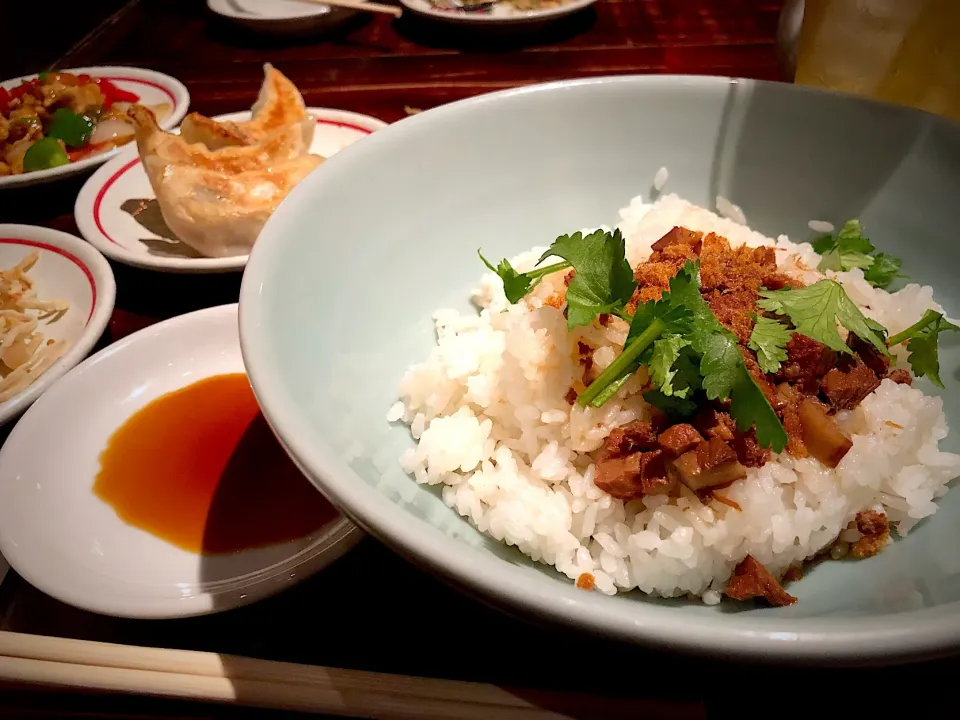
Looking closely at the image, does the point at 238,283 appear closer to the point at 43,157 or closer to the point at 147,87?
the point at 43,157

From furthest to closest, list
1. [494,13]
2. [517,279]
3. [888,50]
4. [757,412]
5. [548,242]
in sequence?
1. [494,13]
2. [548,242]
3. [888,50]
4. [517,279]
5. [757,412]

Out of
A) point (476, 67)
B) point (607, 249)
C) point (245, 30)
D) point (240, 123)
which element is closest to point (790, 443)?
point (607, 249)

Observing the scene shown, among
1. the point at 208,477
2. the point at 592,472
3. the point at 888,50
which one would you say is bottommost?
the point at 208,477

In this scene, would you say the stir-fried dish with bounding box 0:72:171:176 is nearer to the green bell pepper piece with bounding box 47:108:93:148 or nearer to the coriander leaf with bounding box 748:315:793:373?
the green bell pepper piece with bounding box 47:108:93:148

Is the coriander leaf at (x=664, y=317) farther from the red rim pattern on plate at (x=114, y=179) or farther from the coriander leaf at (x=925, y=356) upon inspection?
the red rim pattern on plate at (x=114, y=179)

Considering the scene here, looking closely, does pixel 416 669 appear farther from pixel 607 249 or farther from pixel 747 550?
pixel 607 249

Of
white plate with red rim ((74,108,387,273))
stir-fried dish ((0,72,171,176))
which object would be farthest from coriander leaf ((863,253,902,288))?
stir-fried dish ((0,72,171,176))

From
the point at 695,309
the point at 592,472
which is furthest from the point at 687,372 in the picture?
the point at 592,472

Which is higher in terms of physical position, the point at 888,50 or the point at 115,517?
the point at 888,50
